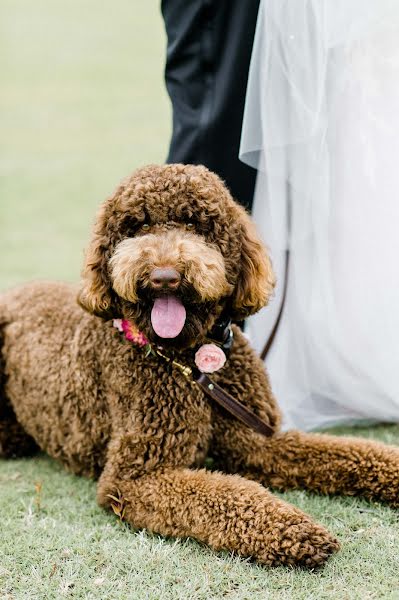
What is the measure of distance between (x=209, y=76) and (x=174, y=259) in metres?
1.17

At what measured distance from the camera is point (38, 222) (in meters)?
7.84

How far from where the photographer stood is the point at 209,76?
345 centimetres

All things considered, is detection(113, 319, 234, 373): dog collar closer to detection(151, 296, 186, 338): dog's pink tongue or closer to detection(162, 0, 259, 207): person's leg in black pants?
detection(151, 296, 186, 338): dog's pink tongue

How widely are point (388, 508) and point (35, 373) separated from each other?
141cm

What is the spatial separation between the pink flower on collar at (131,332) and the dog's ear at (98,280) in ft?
0.30

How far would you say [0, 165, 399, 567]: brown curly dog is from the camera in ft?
8.52

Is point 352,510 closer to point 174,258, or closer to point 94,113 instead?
point 174,258

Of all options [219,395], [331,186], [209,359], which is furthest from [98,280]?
[331,186]

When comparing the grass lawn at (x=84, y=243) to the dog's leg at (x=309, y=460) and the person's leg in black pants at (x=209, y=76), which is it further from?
the person's leg in black pants at (x=209, y=76)

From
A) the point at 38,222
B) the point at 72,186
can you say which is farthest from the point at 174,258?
the point at 72,186

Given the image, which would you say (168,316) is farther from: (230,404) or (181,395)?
(230,404)

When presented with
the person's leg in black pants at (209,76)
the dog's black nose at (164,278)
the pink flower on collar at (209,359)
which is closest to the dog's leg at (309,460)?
the pink flower on collar at (209,359)

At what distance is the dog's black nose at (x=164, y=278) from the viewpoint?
8.45ft

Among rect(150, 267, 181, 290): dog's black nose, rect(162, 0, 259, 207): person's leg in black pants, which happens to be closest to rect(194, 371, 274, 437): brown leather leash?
rect(150, 267, 181, 290): dog's black nose
